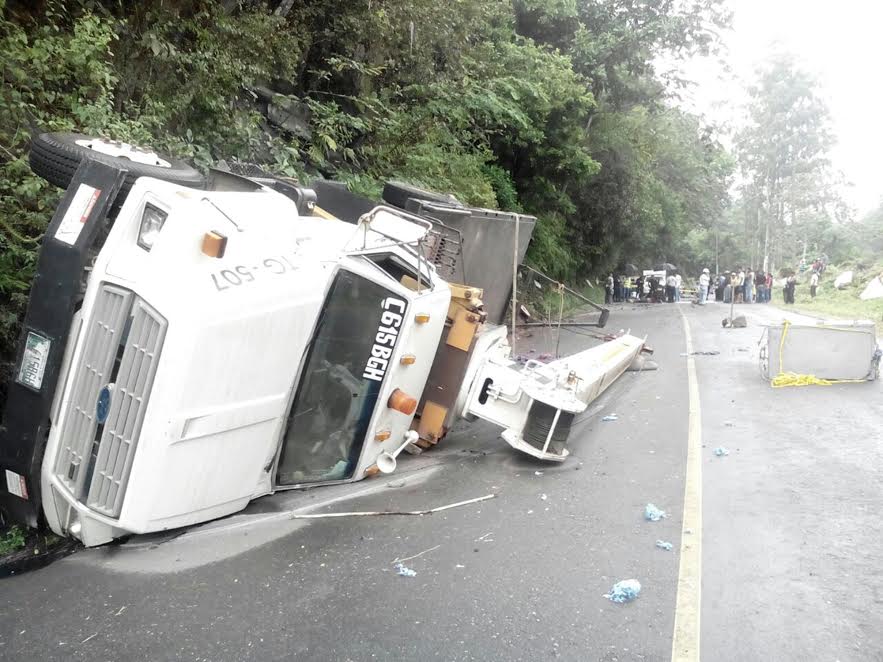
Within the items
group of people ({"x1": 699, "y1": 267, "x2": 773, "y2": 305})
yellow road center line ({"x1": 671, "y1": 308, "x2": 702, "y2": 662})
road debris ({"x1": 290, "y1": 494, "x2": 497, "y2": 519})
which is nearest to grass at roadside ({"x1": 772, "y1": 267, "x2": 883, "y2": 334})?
group of people ({"x1": 699, "y1": 267, "x2": 773, "y2": 305})

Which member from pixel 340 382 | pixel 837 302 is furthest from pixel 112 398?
pixel 837 302

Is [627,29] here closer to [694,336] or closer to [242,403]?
[694,336]

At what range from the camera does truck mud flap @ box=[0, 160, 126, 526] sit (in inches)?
157

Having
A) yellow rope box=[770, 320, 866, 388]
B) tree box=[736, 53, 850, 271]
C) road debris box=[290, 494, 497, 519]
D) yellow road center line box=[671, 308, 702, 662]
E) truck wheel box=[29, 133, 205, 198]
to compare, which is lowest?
road debris box=[290, 494, 497, 519]

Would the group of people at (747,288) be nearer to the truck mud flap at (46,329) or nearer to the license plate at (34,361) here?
the truck mud flap at (46,329)

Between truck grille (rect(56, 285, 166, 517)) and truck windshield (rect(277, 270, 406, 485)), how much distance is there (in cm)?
105

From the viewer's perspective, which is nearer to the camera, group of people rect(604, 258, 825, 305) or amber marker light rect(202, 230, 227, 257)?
amber marker light rect(202, 230, 227, 257)

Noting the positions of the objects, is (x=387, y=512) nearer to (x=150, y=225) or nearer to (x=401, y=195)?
(x=150, y=225)

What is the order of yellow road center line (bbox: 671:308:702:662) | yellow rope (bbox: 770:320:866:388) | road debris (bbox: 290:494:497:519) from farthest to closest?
yellow rope (bbox: 770:320:866:388) → road debris (bbox: 290:494:497:519) → yellow road center line (bbox: 671:308:702:662)

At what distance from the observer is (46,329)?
403 cm

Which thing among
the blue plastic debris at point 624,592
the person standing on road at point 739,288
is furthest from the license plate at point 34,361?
the person standing on road at point 739,288

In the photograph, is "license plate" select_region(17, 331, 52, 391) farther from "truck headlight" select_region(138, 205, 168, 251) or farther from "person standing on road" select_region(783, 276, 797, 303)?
"person standing on road" select_region(783, 276, 797, 303)

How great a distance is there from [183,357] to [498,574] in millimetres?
1956

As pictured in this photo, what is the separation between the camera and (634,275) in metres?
47.7
